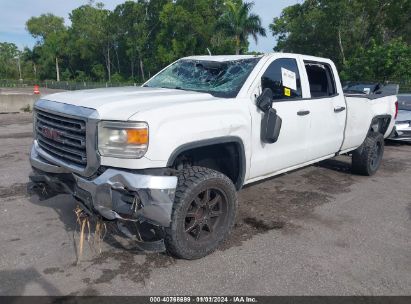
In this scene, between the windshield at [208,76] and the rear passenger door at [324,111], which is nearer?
the windshield at [208,76]

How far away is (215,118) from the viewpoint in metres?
3.52

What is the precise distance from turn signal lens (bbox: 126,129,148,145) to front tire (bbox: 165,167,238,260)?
0.54m

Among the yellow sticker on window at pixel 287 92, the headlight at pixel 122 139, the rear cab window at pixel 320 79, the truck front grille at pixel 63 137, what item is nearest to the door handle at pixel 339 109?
the rear cab window at pixel 320 79

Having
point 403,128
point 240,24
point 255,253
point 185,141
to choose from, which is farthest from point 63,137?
point 240,24

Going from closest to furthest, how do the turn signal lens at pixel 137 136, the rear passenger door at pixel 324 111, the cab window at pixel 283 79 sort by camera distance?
the turn signal lens at pixel 137 136, the cab window at pixel 283 79, the rear passenger door at pixel 324 111

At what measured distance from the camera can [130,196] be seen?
309 centimetres

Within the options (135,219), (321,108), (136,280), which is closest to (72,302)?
(136,280)

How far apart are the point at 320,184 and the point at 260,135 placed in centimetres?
254

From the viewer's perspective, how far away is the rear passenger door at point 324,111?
4.87 m

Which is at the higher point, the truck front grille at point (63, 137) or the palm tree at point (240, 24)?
the palm tree at point (240, 24)

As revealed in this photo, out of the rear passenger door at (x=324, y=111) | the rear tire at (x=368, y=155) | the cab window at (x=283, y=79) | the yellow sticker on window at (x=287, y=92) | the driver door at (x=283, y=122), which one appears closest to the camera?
the driver door at (x=283, y=122)

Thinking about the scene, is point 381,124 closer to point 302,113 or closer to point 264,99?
point 302,113

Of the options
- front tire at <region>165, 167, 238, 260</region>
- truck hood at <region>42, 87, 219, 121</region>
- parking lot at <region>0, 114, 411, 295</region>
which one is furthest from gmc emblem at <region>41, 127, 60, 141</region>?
front tire at <region>165, 167, 238, 260</region>

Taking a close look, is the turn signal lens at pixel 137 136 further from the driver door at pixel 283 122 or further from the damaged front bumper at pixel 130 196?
the driver door at pixel 283 122
